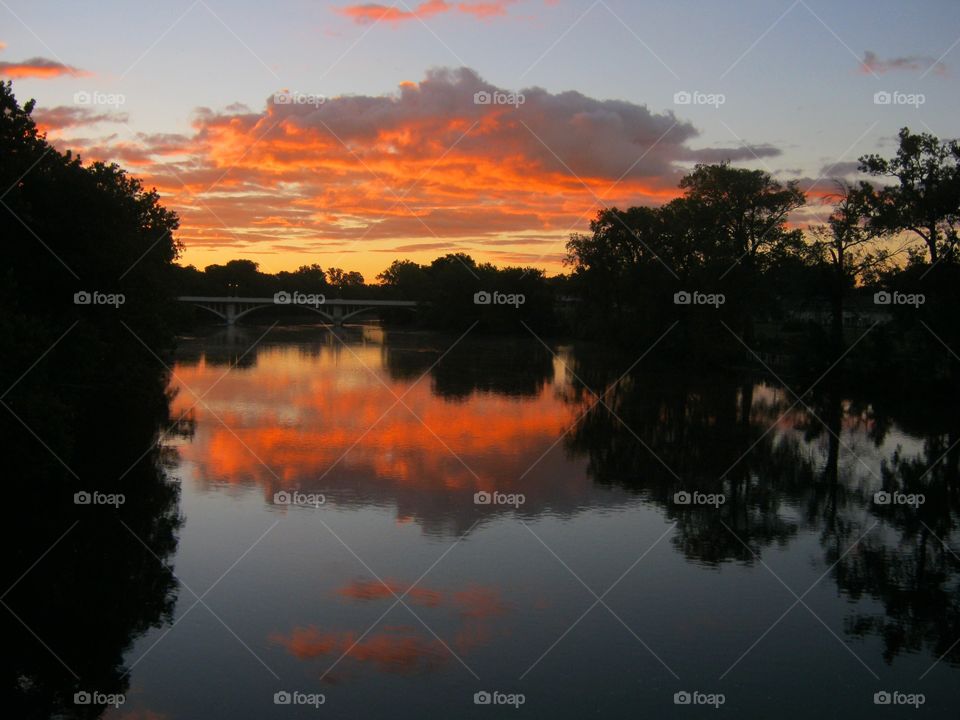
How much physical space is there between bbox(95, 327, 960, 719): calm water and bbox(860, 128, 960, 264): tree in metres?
13.5

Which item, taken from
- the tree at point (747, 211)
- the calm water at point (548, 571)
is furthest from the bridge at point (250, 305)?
the calm water at point (548, 571)

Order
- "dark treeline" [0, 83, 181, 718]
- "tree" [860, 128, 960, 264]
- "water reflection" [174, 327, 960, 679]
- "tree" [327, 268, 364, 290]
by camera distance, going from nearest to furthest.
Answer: "dark treeline" [0, 83, 181, 718] < "water reflection" [174, 327, 960, 679] < "tree" [860, 128, 960, 264] < "tree" [327, 268, 364, 290]

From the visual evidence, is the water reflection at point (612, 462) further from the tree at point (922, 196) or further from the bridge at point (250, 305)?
the bridge at point (250, 305)

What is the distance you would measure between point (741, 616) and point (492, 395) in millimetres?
25469

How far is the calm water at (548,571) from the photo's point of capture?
37.0 feet

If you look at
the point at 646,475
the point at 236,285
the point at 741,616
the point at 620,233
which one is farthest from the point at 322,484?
the point at 236,285

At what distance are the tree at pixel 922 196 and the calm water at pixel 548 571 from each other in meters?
13.5

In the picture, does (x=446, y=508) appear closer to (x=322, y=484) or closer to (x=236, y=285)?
(x=322, y=484)

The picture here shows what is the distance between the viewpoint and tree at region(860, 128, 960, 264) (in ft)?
135

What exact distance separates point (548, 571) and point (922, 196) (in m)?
34.1

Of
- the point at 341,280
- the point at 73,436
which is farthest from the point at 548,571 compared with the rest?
the point at 341,280

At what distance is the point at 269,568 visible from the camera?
50.0ft

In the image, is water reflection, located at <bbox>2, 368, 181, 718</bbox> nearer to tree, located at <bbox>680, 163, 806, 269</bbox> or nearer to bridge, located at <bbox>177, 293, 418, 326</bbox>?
tree, located at <bbox>680, 163, 806, 269</bbox>

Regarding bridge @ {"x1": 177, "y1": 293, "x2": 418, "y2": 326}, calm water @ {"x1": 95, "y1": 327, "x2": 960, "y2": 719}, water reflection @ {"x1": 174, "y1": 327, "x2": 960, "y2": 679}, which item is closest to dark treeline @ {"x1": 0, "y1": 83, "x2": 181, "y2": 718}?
calm water @ {"x1": 95, "y1": 327, "x2": 960, "y2": 719}
